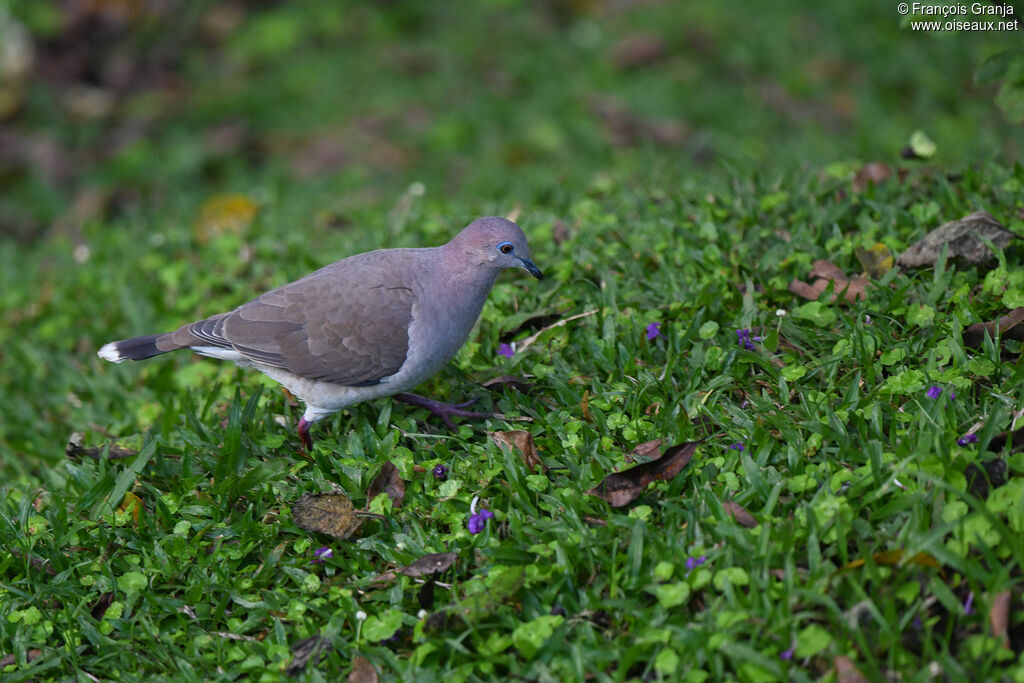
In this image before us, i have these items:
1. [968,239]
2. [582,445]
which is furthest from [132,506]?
[968,239]

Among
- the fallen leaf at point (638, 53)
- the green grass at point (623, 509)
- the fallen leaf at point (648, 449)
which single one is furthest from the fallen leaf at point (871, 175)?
the fallen leaf at point (638, 53)

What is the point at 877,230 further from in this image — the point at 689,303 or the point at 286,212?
the point at 286,212

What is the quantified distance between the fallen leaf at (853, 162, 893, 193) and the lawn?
0.03m

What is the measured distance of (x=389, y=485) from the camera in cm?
386

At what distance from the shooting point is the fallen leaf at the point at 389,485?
3.81m

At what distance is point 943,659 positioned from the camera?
9.17 ft

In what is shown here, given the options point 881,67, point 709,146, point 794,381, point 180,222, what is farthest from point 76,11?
point 794,381

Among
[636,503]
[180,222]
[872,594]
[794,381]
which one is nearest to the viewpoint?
[872,594]

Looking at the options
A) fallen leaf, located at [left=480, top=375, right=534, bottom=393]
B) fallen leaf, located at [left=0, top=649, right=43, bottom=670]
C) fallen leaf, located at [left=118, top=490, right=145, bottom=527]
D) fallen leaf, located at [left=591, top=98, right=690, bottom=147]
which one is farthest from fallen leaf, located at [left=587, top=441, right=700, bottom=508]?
fallen leaf, located at [left=591, top=98, right=690, bottom=147]

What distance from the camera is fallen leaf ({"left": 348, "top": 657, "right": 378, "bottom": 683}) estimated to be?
316cm

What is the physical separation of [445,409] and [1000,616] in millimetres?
2248

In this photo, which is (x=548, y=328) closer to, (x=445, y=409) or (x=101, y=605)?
(x=445, y=409)

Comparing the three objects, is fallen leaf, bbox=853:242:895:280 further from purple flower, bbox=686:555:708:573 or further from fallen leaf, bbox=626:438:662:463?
purple flower, bbox=686:555:708:573

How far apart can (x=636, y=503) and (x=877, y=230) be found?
2243mm
